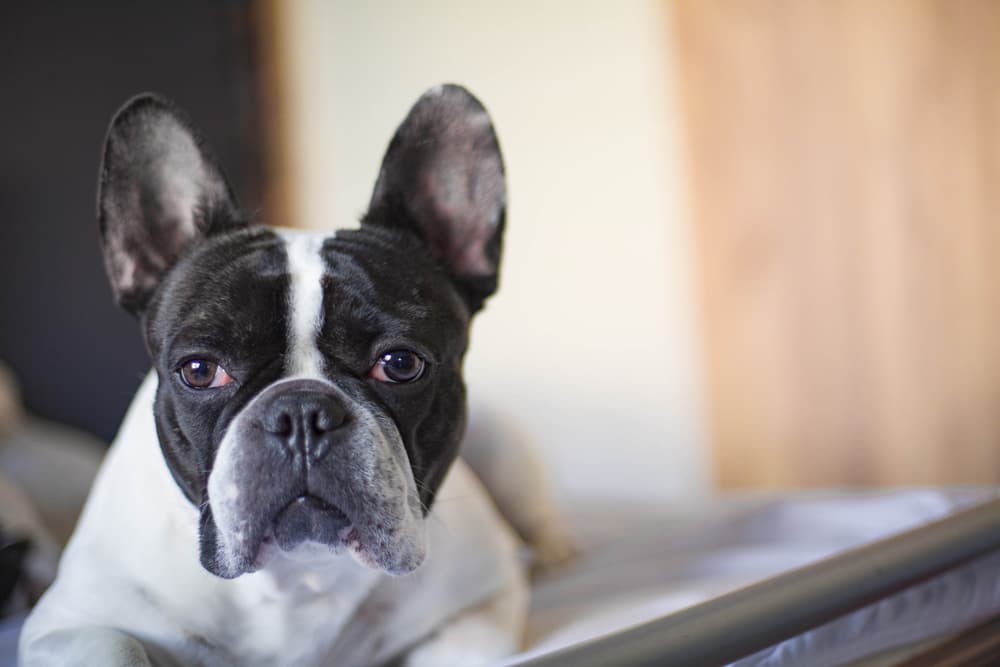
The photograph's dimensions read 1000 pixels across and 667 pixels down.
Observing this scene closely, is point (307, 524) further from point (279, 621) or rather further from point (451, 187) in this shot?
point (451, 187)

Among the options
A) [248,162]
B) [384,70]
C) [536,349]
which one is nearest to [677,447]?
[536,349]

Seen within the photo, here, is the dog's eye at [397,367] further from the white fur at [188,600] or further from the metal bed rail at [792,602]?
the metal bed rail at [792,602]

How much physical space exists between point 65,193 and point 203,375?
8.46ft

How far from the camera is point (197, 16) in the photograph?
3.92 m

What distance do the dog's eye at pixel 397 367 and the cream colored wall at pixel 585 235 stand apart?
1.90 m

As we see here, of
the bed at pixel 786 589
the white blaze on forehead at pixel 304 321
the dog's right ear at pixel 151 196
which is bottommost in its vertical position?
the bed at pixel 786 589

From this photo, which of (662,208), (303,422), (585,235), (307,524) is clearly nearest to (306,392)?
(303,422)

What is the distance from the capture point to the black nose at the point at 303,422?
1.08m

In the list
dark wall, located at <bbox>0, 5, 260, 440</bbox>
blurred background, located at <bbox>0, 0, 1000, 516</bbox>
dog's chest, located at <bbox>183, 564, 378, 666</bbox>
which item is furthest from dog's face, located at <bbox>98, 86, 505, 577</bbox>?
dark wall, located at <bbox>0, 5, 260, 440</bbox>

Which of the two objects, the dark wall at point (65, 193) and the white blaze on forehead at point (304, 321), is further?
the dark wall at point (65, 193)

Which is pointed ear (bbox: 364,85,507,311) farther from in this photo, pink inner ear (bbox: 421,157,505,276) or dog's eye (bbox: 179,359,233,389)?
dog's eye (bbox: 179,359,233,389)

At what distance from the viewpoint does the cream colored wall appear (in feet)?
10.6

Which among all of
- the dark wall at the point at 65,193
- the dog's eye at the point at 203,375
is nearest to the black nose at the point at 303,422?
the dog's eye at the point at 203,375

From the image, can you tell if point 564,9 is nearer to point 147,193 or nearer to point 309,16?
point 309,16
